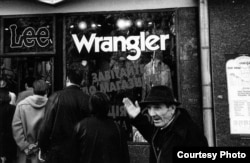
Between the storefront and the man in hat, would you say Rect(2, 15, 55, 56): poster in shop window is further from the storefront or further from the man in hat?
the man in hat

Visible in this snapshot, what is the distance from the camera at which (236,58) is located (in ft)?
20.3

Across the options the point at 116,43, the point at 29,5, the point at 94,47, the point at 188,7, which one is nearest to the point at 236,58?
the point at 188,7

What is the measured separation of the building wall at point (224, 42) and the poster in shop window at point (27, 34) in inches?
130

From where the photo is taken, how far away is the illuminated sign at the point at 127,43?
6.58 metres

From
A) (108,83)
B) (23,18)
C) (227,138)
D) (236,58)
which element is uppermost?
(23,18)

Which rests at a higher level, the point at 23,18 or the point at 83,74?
the point at 23,18

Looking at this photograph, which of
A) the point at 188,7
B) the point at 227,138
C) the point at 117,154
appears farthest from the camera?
the point at 188,7

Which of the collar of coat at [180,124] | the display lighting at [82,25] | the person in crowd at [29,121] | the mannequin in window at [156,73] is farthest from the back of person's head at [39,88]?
the collar of coat at [180,124]

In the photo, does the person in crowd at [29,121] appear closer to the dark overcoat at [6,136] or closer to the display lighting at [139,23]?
the dark overcoat at [6,136]

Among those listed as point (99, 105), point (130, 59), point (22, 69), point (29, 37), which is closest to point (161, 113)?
point (99, 105)

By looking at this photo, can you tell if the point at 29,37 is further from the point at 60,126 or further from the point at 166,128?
the point at 166,128

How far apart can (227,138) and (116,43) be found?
2809 mm

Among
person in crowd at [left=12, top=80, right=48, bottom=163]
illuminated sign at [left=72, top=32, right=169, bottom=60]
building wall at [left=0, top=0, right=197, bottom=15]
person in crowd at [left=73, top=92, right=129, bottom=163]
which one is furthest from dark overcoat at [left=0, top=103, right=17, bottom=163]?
building wall at [left=0, top=0, right=197, bottom=15]

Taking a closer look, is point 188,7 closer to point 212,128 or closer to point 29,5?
point 212,128
